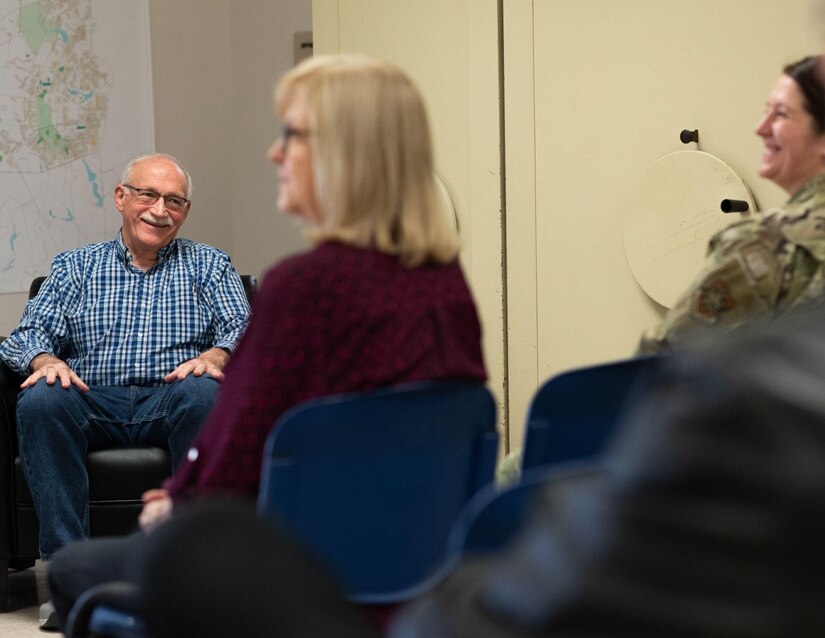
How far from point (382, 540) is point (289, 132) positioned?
1.91 feet

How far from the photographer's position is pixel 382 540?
4.56ft

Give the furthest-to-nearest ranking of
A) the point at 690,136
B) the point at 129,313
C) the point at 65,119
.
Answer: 1. the point at 65,119
2. the point at 129,313
3. the point at 690,136

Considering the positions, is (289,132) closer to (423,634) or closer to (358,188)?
(358,188)

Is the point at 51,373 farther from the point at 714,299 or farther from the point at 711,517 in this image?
the point at 711,517

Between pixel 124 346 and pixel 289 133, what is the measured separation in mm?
2030

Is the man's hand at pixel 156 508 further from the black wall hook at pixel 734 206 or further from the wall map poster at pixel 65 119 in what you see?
the wall map poster at pixel 65 119

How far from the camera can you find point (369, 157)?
4.98 feet

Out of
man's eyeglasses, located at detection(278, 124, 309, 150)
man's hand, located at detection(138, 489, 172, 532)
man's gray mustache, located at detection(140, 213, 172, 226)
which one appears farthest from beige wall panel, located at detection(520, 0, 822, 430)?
man's hand, located at detection(138, 489, 172, 532)

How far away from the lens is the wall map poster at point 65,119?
4484 millimetres

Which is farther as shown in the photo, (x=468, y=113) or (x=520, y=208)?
(x=468, y=113)

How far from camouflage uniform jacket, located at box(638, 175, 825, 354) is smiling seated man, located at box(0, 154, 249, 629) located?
5.64ft

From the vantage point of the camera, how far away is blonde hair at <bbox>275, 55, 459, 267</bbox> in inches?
59.6

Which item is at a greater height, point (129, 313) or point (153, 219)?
point (153, 219)

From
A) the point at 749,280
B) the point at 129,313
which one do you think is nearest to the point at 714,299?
the point at 749,280
